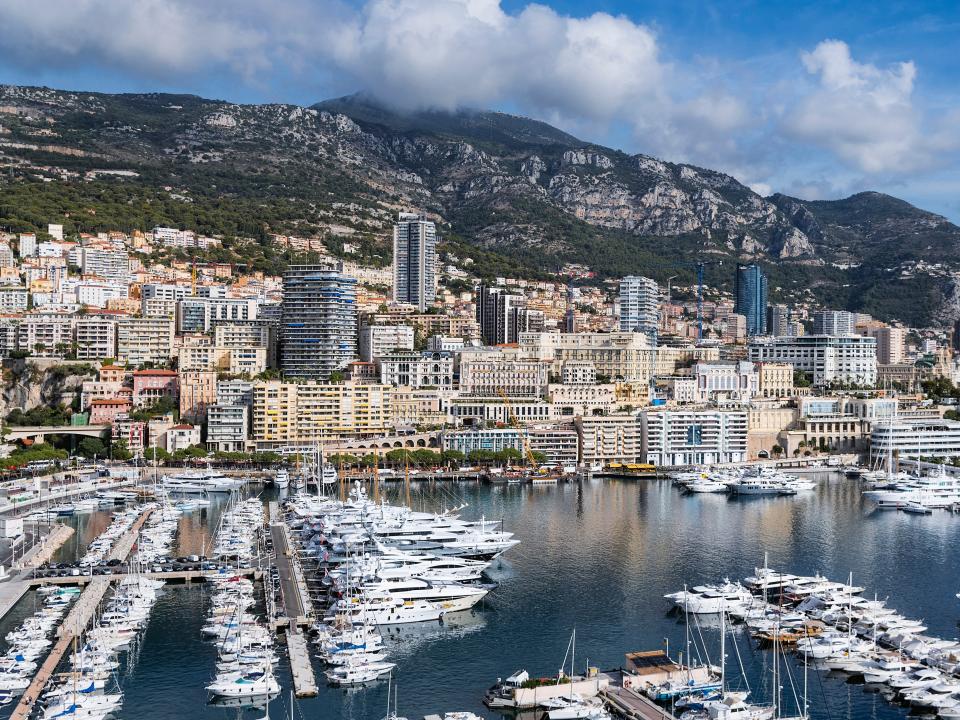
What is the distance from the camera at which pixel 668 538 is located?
45.5 m

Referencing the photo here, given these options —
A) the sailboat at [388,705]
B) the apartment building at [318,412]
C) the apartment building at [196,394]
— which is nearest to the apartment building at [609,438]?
the apartment building at [318,412]

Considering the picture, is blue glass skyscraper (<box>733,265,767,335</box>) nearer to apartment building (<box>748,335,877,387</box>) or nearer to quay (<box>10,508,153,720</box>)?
apartment building (<box>748,335,877,387</box>)

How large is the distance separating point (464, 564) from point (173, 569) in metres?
9.60

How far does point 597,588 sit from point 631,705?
37.0ft

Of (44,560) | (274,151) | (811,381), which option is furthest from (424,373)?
(274,151)

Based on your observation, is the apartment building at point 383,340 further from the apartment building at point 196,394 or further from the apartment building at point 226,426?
the apartment building at point 226,426

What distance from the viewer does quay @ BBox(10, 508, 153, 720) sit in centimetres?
2489

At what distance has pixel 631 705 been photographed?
25094 mm

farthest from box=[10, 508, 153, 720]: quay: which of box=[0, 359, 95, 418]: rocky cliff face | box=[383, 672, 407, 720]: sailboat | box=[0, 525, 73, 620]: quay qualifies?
box=[0, 359, 95, 418]: rocky cliff face

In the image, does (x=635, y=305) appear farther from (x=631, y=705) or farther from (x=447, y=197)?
(x=631, y=705)

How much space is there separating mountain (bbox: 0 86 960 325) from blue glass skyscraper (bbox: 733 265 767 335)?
777cm

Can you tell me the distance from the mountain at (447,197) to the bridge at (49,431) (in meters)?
38.5

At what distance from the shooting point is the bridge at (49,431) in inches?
2564

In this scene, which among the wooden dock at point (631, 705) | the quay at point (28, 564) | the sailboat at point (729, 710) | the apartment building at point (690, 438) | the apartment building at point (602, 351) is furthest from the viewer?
the apartment building at point (602, 351)
